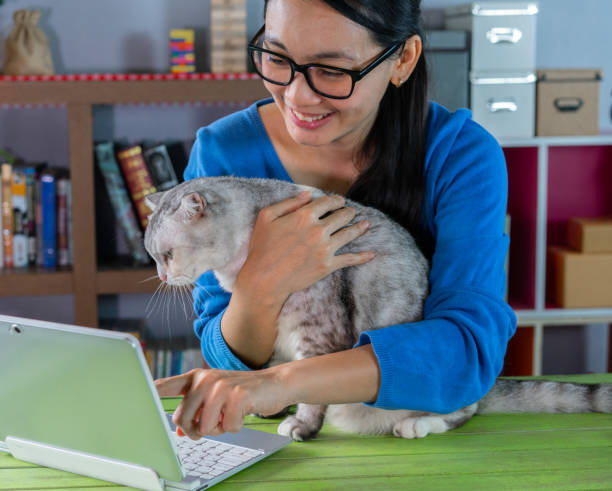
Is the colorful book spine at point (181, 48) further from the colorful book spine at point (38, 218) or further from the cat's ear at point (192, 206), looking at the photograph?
the cat's ear at point (192, 206)

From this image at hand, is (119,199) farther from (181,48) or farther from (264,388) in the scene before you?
(264,388)

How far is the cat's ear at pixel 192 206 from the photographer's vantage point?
1.07 m

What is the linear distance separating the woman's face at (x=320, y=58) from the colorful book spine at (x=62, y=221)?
1377 millimetres

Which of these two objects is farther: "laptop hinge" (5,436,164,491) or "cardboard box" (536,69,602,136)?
"cardboard box" (536,69,602,136)

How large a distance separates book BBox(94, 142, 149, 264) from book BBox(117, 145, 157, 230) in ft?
0.08

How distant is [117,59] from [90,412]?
2035 millimetres

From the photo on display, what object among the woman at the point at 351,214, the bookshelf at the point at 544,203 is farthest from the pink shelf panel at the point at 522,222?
→ the woman at the point at 351,214

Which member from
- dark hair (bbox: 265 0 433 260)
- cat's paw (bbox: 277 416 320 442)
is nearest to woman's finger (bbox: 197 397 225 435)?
cat's paw (bbox: 277 416 320 442)

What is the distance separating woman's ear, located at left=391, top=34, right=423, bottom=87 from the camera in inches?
47.4

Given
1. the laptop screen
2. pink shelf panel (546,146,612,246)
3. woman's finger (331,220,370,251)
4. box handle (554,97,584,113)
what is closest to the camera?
the laptop screen

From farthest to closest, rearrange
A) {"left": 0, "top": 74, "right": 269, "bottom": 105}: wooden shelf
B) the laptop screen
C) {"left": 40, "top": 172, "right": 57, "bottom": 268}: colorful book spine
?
{"left": 40, "top": 172, "right": 57, "bottom": 268}: colorful book spine < {"left": 0, "top": 74, "right": 269, "bottom": 105}: wooden shelf < the laptop screen

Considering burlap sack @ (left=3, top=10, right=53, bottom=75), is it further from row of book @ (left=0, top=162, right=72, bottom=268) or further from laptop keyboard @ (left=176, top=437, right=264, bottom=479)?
laptop keyboard @ (left=176, top=437, right=264, bottom=479)

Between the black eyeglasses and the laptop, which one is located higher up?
the black eyeglasses

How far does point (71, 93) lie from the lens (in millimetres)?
2240
